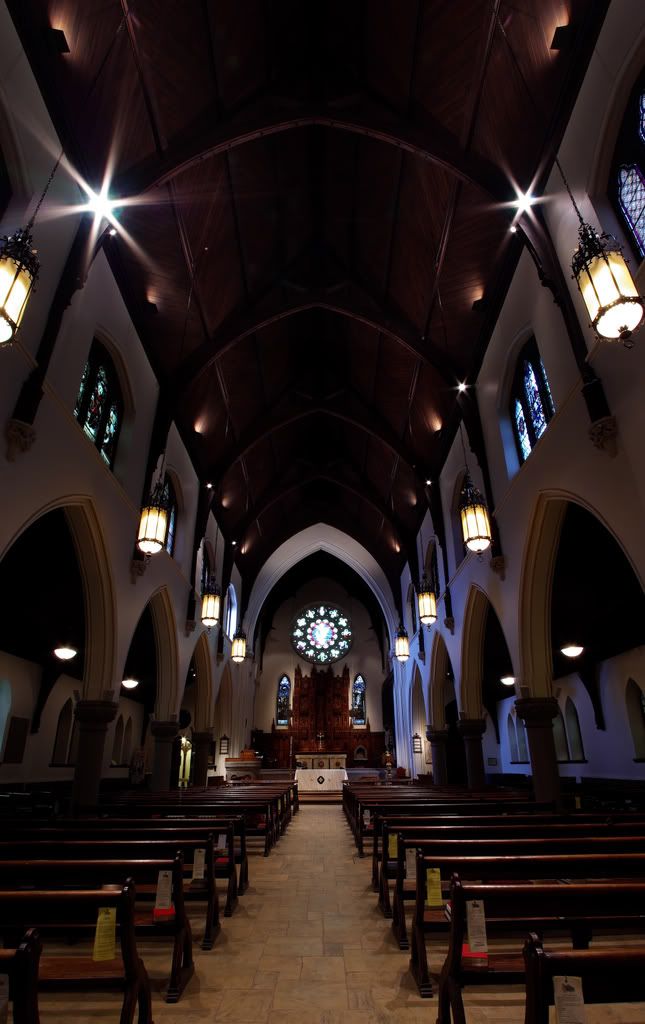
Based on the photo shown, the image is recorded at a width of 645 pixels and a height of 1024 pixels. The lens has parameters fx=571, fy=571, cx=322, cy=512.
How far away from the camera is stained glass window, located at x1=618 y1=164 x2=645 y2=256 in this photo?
584cm

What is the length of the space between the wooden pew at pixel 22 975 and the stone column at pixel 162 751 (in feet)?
37.4

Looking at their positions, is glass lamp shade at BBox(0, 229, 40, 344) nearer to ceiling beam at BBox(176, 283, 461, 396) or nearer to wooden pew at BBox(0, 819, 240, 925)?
wooden pew at BBox(0, 819, 240, 925)

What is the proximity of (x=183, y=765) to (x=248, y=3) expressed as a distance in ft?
77.8

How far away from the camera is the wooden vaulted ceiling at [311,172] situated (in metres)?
7.41

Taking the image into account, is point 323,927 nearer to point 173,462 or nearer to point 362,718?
point 173,462

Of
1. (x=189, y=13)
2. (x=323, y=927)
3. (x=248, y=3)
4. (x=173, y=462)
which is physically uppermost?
(x=248, y=3)

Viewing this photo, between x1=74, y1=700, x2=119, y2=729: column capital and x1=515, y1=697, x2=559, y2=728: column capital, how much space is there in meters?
6.43

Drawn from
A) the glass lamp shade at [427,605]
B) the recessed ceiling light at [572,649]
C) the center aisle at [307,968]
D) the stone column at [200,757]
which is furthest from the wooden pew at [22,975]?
the stone column at [200,757]

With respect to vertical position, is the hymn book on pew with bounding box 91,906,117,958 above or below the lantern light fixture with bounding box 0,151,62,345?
below

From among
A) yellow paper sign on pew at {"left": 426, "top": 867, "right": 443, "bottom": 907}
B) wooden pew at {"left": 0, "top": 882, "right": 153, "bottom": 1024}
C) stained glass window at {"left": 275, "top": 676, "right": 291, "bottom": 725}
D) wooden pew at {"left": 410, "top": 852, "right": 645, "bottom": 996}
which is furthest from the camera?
stained glass window at {"left": 275, "top": 676, "right": 291, "bottom": 725}

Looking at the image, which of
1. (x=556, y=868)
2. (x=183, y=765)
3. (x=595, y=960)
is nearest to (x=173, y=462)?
(x=556, y=868)

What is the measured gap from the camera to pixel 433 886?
364 centimetres

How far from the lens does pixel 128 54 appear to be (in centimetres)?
753

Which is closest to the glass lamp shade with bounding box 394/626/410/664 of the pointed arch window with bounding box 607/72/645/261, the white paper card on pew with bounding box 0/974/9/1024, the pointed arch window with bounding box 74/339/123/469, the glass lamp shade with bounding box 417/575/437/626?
the glass lamp shade with bounding box 417/575/437/626
